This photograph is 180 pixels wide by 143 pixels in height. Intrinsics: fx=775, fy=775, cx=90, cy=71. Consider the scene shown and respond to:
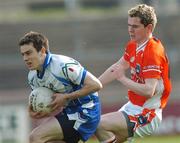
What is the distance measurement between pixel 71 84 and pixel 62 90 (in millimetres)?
127

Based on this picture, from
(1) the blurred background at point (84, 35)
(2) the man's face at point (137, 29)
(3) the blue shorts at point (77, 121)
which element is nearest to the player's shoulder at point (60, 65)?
(3) the blue shorts at point (77, 121)

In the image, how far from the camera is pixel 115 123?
9367mm

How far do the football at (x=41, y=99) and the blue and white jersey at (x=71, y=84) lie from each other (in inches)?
3.4

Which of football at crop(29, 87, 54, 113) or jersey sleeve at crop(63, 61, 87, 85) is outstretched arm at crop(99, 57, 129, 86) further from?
football at crop(29, 87, 54, 113)

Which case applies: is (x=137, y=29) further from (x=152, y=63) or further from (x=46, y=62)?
(x=46, y=62)

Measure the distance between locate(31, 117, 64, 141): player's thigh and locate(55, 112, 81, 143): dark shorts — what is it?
5 centimetres

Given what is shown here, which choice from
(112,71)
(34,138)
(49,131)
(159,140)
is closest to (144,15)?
(112,71)

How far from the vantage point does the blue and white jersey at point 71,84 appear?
29.1ft

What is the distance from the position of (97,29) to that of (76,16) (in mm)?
961

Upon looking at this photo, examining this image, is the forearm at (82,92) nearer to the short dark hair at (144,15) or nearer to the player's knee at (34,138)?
the player's knee at (34,138)

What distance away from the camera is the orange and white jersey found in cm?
911

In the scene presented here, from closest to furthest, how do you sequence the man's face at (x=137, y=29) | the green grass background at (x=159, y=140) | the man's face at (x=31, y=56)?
1. the man's face at (x=31, y=56)
2. the man's face at (x=137, y=29)
3. the green grass background at (x=159, y=140)

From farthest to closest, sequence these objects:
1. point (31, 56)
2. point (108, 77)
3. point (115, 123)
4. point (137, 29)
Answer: point (108, 77) < point (115, 123) < point (137, 29) < point (31, 56)

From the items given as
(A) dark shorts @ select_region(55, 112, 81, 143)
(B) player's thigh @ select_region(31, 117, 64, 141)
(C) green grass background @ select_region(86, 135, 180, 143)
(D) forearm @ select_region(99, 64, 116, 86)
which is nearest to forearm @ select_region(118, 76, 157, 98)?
(D) forearm @ select_region(99, 64, 116, 86)
